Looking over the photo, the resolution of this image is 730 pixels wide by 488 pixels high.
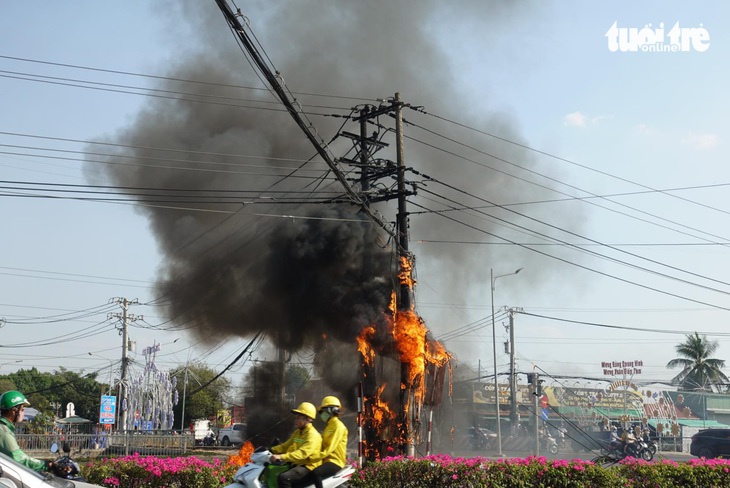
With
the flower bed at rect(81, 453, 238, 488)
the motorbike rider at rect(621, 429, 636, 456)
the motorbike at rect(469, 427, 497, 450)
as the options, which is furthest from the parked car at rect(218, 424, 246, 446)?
the flower bed at rect(81, 453, 238, 488)

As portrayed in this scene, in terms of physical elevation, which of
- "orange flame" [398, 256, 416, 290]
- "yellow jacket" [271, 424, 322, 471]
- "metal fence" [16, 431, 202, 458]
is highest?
"orange flame" [398, 256, 416, 290]

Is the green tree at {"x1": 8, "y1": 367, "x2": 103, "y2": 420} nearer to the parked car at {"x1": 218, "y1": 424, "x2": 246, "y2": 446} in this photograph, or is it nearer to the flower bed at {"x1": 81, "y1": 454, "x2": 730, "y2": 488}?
the parked car at {"x1": 218, "y1": 424, "x2": 246, "y2": 446}

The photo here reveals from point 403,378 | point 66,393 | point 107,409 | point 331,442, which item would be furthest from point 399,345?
point 66,393

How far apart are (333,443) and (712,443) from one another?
26784 millimetres

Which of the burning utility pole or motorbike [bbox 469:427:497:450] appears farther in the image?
motorbike [bbox 469:427:497:450]

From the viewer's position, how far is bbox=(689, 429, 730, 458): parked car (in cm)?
2912

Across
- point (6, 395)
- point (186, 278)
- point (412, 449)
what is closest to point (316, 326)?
point (186, 278)

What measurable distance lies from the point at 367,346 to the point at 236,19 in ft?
45.1

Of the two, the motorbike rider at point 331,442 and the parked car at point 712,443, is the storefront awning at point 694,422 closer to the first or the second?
the parked car at point 712,443

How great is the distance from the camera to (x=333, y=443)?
8125mm

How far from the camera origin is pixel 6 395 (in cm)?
669

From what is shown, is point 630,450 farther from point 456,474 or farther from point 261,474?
point 261,474

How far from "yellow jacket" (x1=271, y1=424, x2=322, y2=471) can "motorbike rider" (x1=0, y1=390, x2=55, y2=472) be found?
2.53 meters

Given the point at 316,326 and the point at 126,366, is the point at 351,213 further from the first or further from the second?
the point at 126,366
